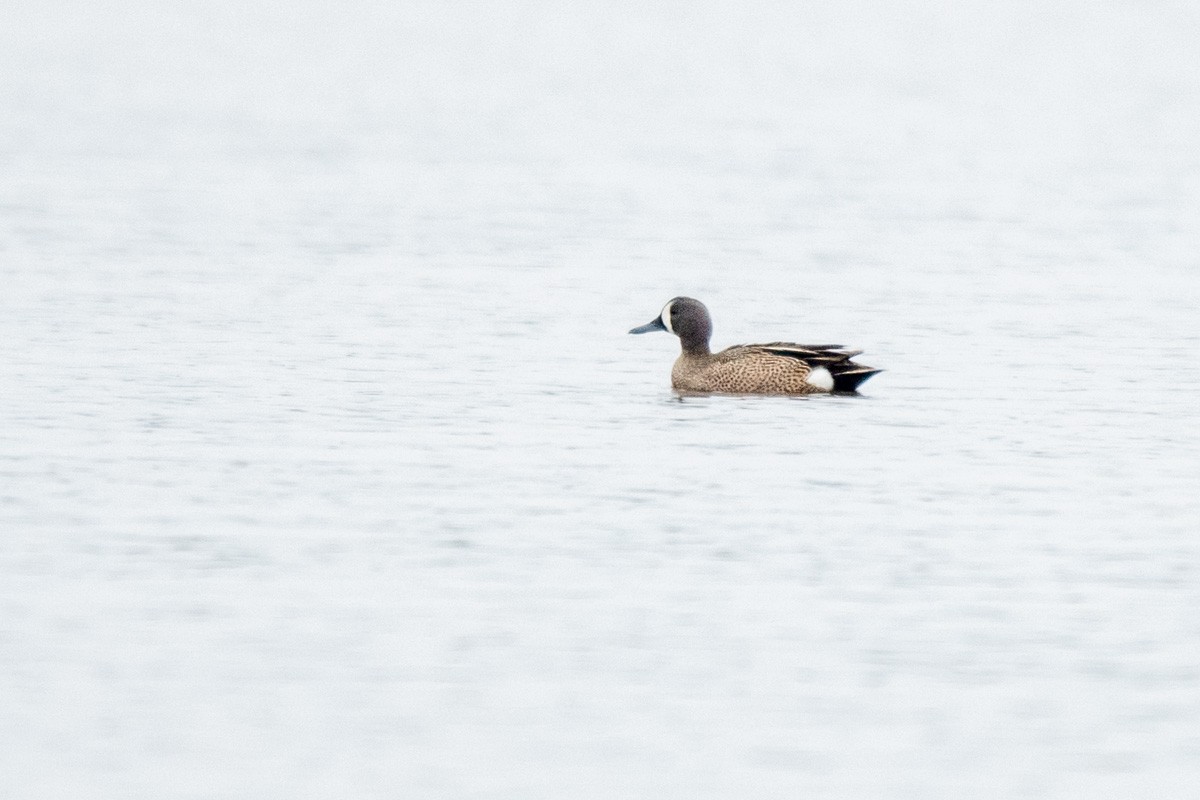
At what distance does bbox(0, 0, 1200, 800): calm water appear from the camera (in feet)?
27.9

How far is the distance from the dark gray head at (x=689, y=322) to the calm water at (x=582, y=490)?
52 cm

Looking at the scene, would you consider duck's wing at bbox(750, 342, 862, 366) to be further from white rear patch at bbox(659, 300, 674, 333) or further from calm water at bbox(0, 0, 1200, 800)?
white rear patch at bbox(659, 300, 674, 333)

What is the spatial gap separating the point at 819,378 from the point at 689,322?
1134mm

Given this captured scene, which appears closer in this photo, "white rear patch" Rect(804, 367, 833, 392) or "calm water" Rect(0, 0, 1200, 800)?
"calm water" Rect(0, 0, 1200, 800)

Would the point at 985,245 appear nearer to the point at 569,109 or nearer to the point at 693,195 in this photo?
the point at 693,195

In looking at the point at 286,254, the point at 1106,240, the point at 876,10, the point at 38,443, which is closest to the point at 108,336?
the point at 38,443

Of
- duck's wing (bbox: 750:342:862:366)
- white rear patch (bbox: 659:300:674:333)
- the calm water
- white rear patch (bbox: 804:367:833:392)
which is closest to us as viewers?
the calm water

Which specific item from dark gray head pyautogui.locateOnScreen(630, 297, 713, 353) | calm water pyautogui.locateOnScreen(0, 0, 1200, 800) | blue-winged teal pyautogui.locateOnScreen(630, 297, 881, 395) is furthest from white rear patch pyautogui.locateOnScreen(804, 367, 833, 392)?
dark gray head pyautogui.locateOnScreen(630, 297, 713, 353)

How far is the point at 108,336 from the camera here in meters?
17.5

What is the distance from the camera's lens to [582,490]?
12352 mm

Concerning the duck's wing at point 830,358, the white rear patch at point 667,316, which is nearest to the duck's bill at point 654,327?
the white rear patch at point 667,316

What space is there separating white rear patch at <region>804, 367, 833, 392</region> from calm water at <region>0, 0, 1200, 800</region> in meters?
0.30

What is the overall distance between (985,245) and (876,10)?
80337 millimetres

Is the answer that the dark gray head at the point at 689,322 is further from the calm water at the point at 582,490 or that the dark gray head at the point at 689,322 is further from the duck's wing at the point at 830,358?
the duck's wing at the point at 830,358
